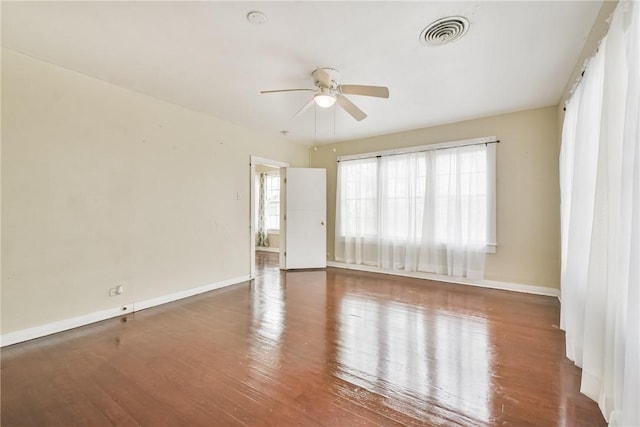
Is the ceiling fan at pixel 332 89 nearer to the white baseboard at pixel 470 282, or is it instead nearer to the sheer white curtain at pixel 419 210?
the sheer white curtain at pixel 419 210

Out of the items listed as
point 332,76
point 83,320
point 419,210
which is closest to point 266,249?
point 419,210

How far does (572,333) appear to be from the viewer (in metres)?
2.15

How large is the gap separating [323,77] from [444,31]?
109 centimetres

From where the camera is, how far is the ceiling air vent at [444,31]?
2.05 meters

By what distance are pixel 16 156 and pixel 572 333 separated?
199 inches

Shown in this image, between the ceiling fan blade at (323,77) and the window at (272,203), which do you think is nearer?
the ceiling fan blade at (323,77)

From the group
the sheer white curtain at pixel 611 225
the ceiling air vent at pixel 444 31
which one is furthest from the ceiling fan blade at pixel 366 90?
the sheer white curtain at pixel 611 225

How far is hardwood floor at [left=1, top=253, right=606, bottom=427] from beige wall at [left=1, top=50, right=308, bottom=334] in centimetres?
44

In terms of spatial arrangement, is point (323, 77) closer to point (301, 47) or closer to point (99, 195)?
point (301, 47)

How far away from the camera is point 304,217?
5.57 meters

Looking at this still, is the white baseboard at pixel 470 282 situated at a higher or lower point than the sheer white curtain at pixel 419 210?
lower

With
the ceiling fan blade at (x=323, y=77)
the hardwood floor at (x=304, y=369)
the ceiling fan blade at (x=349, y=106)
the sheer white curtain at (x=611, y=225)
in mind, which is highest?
the ceiling fan blade at (x=323, y=77)

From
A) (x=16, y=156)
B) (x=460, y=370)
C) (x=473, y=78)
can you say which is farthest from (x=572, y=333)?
(x=16, y=156)

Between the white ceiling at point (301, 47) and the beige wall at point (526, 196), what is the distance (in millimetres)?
465
